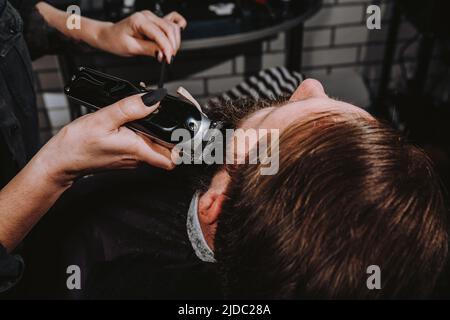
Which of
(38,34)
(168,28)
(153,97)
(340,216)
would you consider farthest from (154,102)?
(38,34)

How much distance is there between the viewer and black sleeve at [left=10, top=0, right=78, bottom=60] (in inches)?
50.1

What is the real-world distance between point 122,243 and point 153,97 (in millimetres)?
504

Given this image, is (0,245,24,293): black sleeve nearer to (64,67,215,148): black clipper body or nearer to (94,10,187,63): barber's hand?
(64,67,215,148): black clipper body

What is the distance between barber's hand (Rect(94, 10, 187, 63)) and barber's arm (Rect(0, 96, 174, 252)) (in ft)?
1.29

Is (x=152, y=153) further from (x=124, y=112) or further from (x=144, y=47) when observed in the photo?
(x=144, y=47)

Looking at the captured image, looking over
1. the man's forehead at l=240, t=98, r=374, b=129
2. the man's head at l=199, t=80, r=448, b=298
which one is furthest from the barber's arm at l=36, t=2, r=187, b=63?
the man's head at l=199, t=80, r=448, b=298

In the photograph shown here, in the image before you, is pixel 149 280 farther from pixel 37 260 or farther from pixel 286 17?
pixel 286 17

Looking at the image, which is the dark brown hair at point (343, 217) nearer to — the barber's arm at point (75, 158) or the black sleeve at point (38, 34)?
the barber's arm at point (75, 158)

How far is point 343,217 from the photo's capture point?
675mm

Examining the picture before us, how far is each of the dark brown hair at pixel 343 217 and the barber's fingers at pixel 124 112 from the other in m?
0.21

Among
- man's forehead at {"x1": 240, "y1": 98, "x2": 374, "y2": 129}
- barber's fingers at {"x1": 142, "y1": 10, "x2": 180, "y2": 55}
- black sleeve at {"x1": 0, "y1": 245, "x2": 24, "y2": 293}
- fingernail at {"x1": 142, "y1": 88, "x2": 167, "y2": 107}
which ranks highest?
barber's fingers at {"x1": 142, "y1": 10, "x2": 180, "y2": 55}

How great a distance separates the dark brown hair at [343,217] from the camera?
2.21 feet

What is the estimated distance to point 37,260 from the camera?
1099mm
